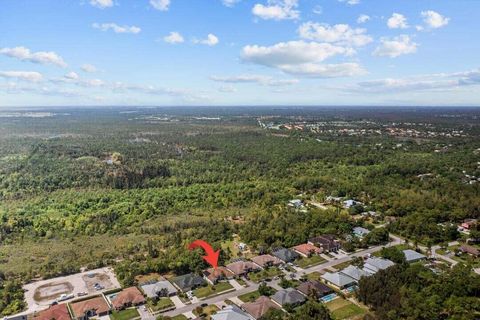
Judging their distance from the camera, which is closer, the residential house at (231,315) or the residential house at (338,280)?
the residential house at (231,315)

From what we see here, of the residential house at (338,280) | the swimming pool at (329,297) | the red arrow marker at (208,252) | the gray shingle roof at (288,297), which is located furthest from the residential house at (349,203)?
the gray shingle roof at (288,297)

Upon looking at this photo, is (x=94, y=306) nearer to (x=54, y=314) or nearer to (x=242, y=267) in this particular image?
(x=54, y=314)

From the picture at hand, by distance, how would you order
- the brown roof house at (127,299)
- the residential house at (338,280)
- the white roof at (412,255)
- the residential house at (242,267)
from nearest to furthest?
the brown roof house at (127,299) → the residential house at (338,280) → the residential house at (242,267) → the white roof at (412,255)

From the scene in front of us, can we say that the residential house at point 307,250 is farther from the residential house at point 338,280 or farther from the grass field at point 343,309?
the grass field at point 343,309

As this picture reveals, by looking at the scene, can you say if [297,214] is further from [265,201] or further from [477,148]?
[477,148]

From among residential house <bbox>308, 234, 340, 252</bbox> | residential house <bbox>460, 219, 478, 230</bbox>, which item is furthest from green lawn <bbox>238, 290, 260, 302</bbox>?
residential house <bbox>460, 219, 478, 230</bbox>

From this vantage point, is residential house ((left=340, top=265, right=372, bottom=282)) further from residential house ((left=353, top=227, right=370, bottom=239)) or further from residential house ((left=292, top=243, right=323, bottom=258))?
residential house ((left=353, top=227, right=370, bottom=239))
